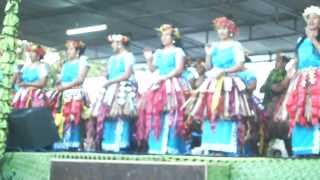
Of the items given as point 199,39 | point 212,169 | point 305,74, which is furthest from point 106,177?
point 199,39

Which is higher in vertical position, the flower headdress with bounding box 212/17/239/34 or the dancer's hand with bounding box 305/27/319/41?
the flower headdress with bounding box 212/17/239/34

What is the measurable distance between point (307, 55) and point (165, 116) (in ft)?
4.38

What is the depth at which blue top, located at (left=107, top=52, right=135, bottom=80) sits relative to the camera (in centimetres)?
527

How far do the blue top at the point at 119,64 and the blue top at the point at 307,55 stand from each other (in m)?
1.70

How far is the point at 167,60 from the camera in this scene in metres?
4.88

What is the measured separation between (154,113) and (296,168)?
2048 millimetres

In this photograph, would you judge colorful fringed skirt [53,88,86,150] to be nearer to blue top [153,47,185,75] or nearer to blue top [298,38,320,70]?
blue top [153,47,185,75]

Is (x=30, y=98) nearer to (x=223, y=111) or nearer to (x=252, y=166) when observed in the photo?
(x=223, y=111)

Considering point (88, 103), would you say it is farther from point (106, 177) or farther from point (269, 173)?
point (269, 173)

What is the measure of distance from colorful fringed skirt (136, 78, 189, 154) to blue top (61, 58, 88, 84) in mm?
976

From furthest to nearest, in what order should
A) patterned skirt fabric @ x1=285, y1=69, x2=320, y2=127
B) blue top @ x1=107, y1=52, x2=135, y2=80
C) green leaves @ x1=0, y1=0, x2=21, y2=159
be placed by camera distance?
blue top @ x1=107, y1=52, x2=135, y2=80 < green leaves @ x1=0, y1=0, x2=21, y2=159 < patterned skirt fabric @ x1=285, y1=69, x2=320, y2=127

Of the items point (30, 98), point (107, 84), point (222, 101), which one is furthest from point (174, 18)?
point (222, 101)

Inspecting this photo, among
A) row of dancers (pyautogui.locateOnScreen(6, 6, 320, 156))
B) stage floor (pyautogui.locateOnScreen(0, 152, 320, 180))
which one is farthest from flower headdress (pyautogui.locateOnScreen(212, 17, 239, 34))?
stage floor (pyautogui.locateOnScreen(0, 152, 320, 180))

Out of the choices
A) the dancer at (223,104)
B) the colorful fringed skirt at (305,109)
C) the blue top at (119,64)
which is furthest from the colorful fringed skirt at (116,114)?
the colorful fringed skirt at (305,109)
